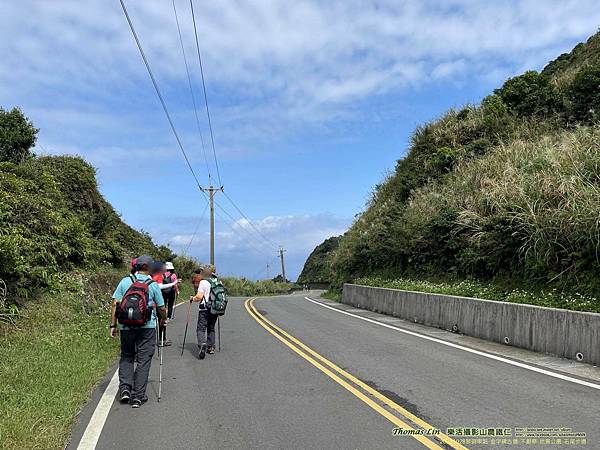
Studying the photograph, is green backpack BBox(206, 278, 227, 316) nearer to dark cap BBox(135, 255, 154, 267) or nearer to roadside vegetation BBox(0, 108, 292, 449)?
roadside vegetation BBox(0, 108, 292, 449)

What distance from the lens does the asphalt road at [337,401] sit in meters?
5.21

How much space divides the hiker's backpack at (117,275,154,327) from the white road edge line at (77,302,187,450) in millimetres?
1024

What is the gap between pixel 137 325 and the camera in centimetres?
671

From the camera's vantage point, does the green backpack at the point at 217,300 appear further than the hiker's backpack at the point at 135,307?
Yes

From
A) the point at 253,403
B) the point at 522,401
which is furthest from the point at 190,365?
the point at 522,401

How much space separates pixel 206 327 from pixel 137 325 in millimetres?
3375

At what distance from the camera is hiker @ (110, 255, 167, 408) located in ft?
21.6

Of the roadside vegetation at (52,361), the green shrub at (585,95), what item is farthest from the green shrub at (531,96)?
the roadside vegetation at (52,361)

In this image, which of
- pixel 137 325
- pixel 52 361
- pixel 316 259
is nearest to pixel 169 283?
pixel 52 361

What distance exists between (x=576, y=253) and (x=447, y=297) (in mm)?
3360

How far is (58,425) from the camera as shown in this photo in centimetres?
546

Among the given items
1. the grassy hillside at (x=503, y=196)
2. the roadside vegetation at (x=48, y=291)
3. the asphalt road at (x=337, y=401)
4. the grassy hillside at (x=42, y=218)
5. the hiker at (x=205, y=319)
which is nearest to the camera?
the asphalt road at (x=337, y=401)

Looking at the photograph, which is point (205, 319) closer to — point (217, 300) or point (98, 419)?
point (217, 300)

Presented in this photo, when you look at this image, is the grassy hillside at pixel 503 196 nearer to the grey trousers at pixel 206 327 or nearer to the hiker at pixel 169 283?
the grey trousers at pixel 206 327
